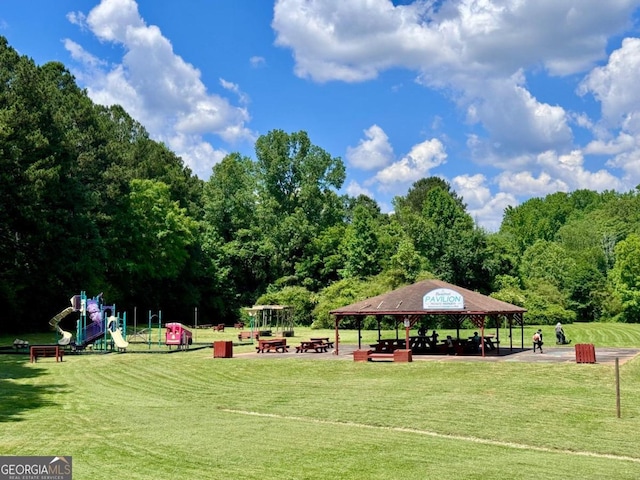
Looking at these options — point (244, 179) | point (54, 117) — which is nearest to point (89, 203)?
point (54, 117)

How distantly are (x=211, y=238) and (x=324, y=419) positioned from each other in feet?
196

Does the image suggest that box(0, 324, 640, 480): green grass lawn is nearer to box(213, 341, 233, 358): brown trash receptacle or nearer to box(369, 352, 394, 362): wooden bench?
box(369, 352, 394, 362): wooden bench

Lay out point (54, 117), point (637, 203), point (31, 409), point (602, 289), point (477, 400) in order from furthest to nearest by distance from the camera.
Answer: point (637, 203)
point (602, 289)
point (54, 117)
point (477, 400)
point (31, 409)

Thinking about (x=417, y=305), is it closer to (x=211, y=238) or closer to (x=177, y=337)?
(x=177, y=337)

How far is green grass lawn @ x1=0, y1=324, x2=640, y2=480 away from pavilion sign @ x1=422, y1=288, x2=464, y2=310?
13.3 feet

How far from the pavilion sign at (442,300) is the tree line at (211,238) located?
2808 cm

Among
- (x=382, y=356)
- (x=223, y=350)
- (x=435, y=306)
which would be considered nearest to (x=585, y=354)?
(x=435, y=306)

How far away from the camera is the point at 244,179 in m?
81.4

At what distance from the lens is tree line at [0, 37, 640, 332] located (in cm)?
4856

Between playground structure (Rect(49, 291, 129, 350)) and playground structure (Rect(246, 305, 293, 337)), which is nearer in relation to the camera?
playground structure (Rect(49, 291, 129, 350))

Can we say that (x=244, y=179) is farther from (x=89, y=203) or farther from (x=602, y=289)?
(x=602, y=289)

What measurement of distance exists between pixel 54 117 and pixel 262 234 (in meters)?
31.8

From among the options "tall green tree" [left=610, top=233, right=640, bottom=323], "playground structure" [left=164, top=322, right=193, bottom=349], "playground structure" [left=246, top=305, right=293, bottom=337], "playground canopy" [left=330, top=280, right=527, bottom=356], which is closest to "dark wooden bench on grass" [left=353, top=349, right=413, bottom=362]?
"playground canopy" [left=330, top=280, right=527, bottom=356]

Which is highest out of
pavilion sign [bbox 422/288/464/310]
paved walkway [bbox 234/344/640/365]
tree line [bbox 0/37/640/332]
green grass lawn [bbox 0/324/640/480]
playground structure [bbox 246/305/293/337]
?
tree line [bbox 0/37/640/332]
